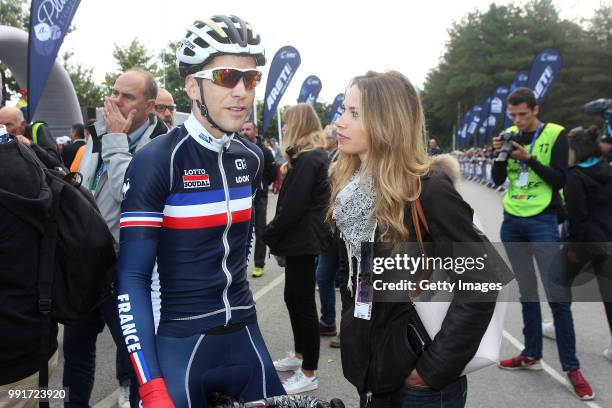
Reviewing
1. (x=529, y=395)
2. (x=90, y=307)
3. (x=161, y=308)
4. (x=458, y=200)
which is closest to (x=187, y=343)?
(x=161, y=308)

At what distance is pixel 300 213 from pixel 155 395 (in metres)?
2.78

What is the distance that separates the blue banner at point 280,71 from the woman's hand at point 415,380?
1369 cm

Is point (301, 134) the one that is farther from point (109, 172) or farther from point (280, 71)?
point (280, 71)

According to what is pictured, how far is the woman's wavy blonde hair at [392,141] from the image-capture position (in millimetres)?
1928

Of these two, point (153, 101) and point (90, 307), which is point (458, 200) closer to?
point (90, 307)

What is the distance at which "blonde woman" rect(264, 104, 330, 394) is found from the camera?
4273 millimetres

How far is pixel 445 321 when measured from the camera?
187 cm

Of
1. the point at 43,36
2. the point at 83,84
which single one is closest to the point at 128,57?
the point at 83,84

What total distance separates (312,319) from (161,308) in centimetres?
242

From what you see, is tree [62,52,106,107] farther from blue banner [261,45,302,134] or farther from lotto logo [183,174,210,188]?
lotto logo [183,174,210,188]

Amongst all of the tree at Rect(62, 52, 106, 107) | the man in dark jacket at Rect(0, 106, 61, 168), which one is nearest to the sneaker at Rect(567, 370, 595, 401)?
the man in dark jacket at Rect(0, 106, 61, 168)

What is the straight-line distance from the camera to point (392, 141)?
2.01m

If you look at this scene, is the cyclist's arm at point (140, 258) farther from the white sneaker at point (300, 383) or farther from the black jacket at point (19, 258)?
the white sneaker at point (300, 383)

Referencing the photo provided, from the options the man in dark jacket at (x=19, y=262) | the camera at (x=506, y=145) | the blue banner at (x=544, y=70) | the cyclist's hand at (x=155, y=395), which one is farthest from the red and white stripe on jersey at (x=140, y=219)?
the blue banner at (x=544, y=70)
